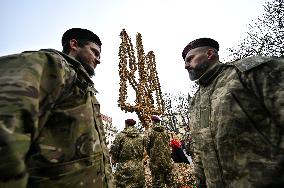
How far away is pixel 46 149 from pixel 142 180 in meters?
7.11

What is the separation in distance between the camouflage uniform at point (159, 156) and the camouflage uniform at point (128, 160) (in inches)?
55.6

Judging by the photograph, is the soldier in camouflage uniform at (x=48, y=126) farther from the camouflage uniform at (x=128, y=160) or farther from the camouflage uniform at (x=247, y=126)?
the camouflage uniform at (x=128, y=160)

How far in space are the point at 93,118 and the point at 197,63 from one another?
1802 mm

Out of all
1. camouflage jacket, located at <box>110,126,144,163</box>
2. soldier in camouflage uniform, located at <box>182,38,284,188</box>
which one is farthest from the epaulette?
camouflage jacket, located at <box>110,126,144,163</box>

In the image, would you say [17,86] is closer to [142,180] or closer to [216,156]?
[216,156]

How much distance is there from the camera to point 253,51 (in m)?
22.2

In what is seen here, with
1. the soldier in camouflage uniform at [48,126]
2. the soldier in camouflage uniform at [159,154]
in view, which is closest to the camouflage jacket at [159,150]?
the soldier in camouflage uniform at [159,154]

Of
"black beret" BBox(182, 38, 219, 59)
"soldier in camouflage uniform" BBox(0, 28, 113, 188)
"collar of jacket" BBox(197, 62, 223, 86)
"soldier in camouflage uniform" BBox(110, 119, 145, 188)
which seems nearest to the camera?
"soldier in camouflage uniform" BBox(0, 28, 113, 188)

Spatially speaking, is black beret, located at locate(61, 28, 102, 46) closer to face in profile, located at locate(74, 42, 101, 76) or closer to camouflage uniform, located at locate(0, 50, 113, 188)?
face in profile, located at locate(74, 42, 101, 76)

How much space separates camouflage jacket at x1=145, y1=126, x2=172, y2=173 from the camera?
9414 mm

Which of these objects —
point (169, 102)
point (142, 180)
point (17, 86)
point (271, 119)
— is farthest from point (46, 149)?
point (169, 102)

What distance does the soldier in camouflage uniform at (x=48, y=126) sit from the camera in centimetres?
117

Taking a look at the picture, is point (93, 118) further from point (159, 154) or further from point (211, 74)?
point (159, 154)

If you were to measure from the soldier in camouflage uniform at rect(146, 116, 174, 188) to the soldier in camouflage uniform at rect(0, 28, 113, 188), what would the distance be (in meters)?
7.58
